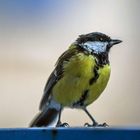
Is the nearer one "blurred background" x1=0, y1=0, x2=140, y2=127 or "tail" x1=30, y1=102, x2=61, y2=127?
"tail" x1=30, y1=102, x2=61, y2=127

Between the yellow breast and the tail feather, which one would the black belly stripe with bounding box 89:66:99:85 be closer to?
the yellow breast
